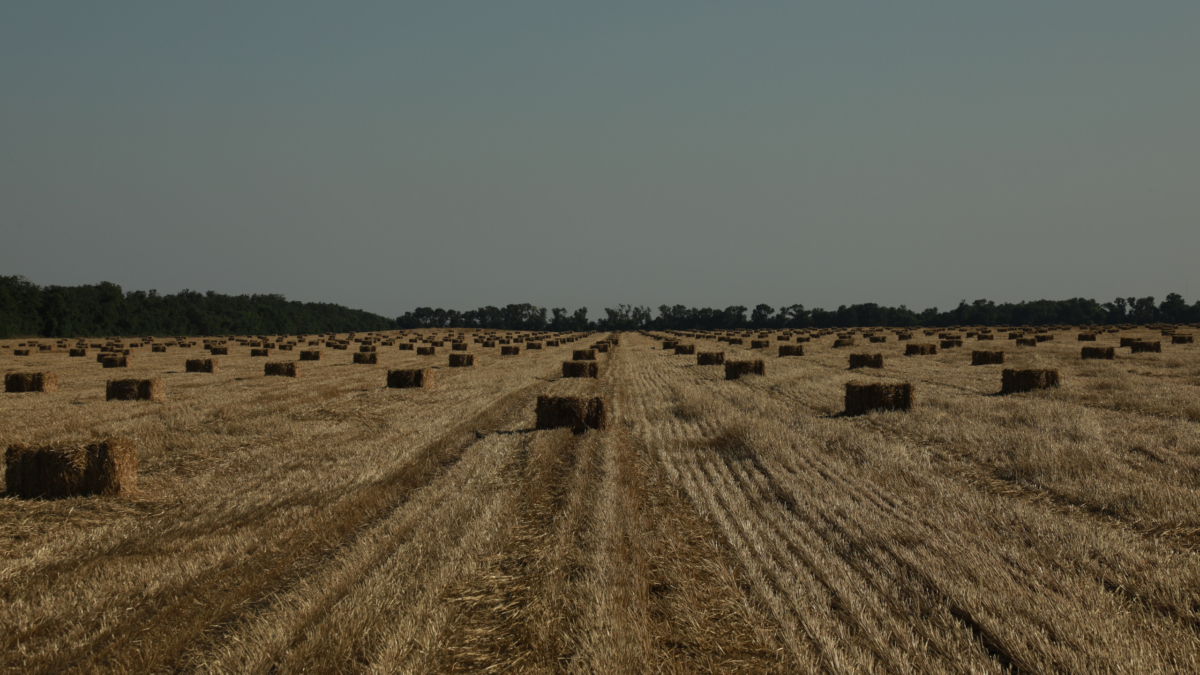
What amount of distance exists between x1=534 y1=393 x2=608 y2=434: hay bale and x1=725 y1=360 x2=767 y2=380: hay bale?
42.7 feet

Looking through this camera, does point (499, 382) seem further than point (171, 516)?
Yes

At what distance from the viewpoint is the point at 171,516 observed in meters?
8.77

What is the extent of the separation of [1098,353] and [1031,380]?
1595 centimetres

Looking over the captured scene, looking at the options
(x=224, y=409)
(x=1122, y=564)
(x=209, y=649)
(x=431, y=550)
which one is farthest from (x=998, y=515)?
(x=224, y=409)

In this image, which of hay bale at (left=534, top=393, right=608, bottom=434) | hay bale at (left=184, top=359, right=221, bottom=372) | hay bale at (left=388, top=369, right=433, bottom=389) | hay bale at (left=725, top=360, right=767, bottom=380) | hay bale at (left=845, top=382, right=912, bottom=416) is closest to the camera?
hay bale at (left=534, top=393, right=608, bottom=434)

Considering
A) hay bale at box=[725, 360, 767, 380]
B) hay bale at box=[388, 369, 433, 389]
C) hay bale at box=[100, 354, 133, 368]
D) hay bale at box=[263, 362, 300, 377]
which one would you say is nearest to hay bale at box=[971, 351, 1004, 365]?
hay bale at box=[725, 360, 767, 380]

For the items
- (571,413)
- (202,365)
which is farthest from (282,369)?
(571,413)

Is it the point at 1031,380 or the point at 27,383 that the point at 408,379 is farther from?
the point at 1031,380

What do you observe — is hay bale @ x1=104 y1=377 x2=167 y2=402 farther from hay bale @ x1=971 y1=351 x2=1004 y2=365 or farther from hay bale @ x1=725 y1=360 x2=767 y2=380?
hay bale @ x1=971 y1=351 x2=1004 y2=365

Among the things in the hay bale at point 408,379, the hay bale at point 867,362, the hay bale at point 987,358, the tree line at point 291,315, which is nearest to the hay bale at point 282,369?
the hay bale at point 408,379

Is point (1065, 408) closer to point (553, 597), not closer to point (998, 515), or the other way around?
point (998, 515)

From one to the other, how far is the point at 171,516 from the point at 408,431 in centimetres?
645

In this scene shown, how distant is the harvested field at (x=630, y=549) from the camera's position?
502cm

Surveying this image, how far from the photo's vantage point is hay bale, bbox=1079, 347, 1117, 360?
30333 millimetres
